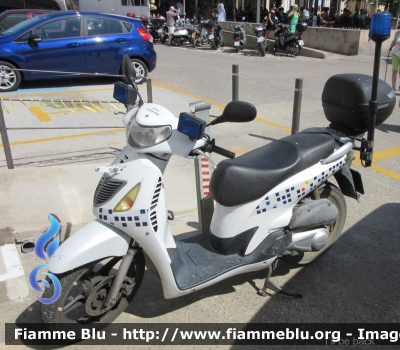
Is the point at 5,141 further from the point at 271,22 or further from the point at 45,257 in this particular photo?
the point at 271,22

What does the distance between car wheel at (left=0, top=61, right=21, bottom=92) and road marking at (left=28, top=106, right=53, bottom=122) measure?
4.91ft

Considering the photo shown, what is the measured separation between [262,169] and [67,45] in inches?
327

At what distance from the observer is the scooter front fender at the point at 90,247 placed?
249cm

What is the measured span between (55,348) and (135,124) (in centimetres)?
147

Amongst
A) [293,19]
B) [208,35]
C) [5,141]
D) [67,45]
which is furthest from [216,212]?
[208,35]

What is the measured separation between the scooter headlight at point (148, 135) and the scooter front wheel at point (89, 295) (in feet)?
2.32

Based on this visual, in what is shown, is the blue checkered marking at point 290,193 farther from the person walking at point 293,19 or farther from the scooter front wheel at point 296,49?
the person walking at point 293,19

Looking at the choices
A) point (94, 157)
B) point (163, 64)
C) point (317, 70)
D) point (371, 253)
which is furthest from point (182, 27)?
point (371, 253)

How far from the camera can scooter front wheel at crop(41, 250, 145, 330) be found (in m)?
2.57

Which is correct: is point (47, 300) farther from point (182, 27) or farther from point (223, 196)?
point (182, 27)

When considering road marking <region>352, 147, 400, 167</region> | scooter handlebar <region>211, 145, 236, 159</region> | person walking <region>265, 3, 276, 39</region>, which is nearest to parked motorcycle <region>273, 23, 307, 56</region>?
person walking <region>265, 3, 276, 39</region>

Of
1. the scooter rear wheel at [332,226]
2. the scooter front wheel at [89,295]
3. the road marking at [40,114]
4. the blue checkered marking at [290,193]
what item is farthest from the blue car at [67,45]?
the scooter front wheel at [89,295]

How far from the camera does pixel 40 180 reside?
197 inches

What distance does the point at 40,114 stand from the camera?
26.8 feet
